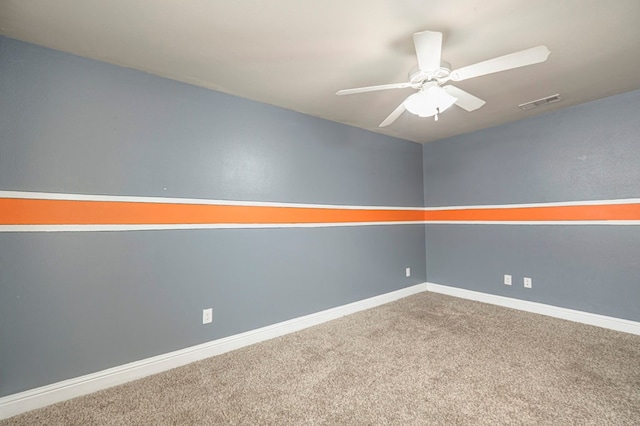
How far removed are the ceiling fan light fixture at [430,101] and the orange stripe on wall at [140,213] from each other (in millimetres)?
1536

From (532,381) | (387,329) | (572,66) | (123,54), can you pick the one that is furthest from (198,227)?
(572,66)

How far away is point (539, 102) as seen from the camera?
277 cm

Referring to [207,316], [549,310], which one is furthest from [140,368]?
[549,310]

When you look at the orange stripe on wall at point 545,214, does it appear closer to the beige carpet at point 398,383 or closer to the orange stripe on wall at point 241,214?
the orange stripe on wall at point 241,214

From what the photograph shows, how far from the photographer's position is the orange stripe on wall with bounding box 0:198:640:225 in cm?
173

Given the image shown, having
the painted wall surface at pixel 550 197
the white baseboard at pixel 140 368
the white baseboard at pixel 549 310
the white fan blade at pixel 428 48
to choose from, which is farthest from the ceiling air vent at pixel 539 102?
the white baseboard at pixel 140 368

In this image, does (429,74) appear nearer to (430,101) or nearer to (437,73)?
(437,73)

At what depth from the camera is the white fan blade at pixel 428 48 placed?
146 cm

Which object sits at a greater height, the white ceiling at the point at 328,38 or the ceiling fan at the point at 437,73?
the white ceiling at the point at 328,38

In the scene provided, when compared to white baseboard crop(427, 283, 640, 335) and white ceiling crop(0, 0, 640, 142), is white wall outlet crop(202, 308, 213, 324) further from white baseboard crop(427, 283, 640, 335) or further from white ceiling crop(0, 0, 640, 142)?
white baseboard crop(427, 283, 640, 335)

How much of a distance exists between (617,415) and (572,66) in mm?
2429

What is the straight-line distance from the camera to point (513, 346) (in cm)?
232

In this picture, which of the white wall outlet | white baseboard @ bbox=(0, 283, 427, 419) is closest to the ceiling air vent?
white baseboard @ bbox=(0, 283, 427, 419)

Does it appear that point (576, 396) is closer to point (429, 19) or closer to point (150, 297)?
point (429, 19)
